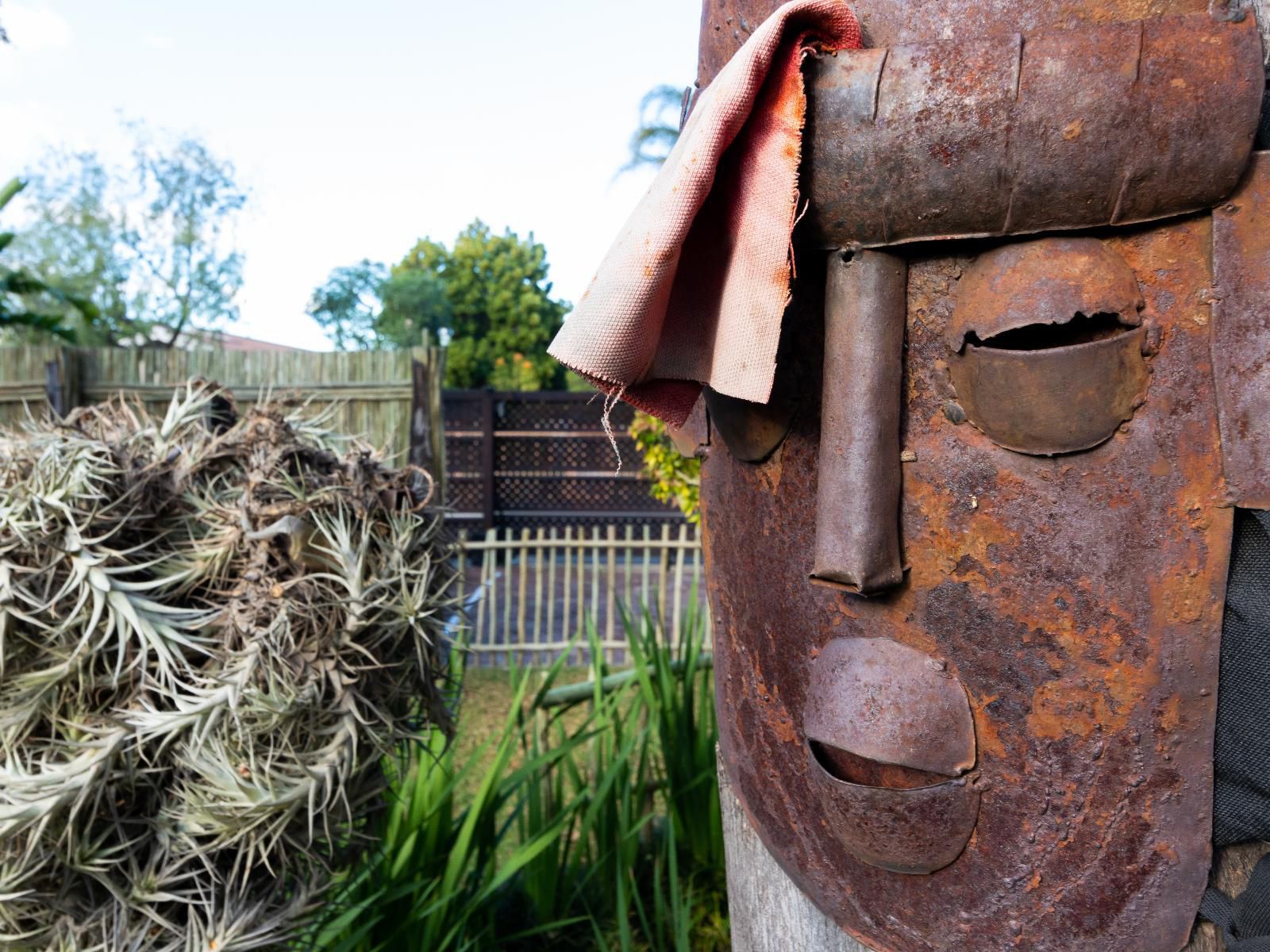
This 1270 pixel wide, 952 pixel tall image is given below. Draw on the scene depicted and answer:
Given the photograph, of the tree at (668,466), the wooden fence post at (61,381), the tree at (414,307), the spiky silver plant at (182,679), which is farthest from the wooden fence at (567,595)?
the tree at (414,307)

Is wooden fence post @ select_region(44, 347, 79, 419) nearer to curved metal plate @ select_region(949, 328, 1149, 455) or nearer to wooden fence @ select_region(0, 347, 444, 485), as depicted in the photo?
wooden fence @ select_region(0, 347, 444, 485)

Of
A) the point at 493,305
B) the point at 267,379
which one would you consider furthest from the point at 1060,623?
the point at 493,305

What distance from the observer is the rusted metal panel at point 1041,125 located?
0.66m

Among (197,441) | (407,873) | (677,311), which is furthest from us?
(407,873)

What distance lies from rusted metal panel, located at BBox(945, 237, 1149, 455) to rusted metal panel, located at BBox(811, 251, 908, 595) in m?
0.06

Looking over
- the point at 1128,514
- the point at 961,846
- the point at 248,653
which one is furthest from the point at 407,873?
the point at 1128,514

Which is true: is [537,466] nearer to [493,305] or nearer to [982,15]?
[493,305]

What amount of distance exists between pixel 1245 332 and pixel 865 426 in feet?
0.91

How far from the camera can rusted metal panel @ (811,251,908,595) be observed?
0.76 meters

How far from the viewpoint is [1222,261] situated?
69 cm

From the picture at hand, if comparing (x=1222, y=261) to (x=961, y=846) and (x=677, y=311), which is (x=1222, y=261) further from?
(x=961, y=846)

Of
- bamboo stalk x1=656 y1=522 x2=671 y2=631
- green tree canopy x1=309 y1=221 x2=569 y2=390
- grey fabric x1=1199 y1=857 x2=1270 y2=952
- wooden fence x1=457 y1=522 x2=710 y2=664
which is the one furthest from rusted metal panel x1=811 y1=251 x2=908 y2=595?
green tree canopy x1=309 y1=221 x2=569 y2=390

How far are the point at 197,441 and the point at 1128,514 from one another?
117 cm

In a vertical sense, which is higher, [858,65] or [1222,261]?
[858,65]
